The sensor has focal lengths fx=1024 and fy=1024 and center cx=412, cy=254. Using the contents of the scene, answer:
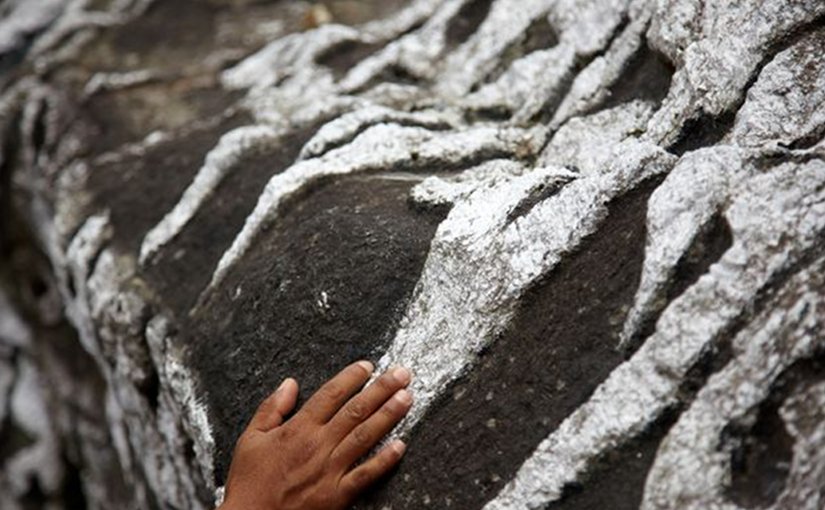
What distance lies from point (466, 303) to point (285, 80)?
1.58 m

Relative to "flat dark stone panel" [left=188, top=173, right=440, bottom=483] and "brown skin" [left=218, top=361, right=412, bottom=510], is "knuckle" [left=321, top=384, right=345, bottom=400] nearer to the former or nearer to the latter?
"brown skin" [left=218, top=361, right=412, bottom=510]

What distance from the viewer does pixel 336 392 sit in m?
1.81

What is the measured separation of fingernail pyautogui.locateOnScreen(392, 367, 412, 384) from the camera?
5.84ft

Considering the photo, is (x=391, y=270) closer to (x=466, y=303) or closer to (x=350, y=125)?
(x=466, y=303)

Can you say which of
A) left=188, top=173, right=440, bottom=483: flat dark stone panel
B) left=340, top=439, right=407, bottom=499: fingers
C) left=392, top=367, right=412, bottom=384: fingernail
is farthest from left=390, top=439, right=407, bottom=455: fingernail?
left=188, top=173, right=440, bottom=483: flat dark stone panel

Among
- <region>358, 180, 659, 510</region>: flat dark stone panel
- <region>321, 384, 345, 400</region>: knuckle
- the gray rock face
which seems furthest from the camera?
<region>321, 384, 345, 400</region>: knuckle

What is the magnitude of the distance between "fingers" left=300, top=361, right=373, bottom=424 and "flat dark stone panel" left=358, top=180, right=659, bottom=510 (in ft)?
0.51

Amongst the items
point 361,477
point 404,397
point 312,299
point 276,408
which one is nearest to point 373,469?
point 361,477

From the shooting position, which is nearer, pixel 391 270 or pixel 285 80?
pixel 391 270

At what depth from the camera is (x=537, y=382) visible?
164cm

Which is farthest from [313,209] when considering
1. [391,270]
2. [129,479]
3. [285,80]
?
[129,479]

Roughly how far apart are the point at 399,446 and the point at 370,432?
0.19ft

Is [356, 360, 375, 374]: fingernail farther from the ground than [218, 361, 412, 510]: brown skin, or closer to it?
farther from the ground

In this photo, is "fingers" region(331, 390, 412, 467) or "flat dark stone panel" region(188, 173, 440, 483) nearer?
"fingers" region(331, 390, 412, 467)
